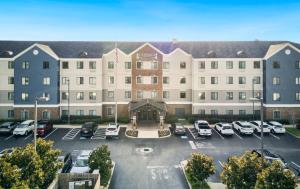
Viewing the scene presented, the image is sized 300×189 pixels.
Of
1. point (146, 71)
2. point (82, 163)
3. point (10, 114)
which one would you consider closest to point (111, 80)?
point (146, 71)

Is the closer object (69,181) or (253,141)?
(69,181)

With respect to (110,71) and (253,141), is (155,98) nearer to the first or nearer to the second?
(110,71)

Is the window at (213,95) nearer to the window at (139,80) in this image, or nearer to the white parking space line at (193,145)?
the window at (139,80)

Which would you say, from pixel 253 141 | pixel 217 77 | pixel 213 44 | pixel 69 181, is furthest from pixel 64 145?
pixel 213 44

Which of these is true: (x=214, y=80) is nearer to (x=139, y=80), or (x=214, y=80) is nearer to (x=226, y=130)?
(x=226, y=130)

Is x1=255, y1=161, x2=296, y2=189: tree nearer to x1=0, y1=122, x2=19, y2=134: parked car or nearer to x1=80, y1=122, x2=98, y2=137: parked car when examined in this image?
x1=80, y1=122, x2=98, y2=137: parked car

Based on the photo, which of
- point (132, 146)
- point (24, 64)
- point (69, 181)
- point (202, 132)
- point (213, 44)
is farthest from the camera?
point (213, 44)
